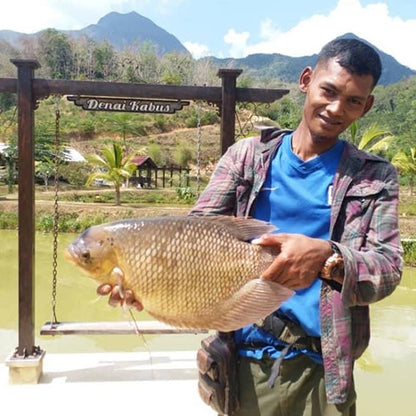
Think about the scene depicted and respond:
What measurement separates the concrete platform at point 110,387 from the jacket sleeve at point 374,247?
2668 mm

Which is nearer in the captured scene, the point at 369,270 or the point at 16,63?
the point at 369,270

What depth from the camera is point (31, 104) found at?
3998 millimetres

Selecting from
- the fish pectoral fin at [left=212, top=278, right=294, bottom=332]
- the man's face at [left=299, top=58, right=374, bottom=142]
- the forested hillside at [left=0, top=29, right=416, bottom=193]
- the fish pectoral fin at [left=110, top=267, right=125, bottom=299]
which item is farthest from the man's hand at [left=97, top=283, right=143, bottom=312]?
the forested hillside at [left=0, top=29, right=416, bottom=193]

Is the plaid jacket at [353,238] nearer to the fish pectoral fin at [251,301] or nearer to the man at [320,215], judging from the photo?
the man at [320,215]

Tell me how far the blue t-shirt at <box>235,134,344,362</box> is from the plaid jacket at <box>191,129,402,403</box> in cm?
3

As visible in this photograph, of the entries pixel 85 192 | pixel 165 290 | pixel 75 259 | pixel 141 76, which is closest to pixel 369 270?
pixel 165 290

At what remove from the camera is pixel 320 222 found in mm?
1407

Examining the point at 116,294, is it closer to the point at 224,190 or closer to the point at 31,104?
the point at 224,190

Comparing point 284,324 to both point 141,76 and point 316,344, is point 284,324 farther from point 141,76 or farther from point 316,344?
point 141,76

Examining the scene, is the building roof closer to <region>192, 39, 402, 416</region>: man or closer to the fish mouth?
<region>192, 39, 402, 416</region>: man

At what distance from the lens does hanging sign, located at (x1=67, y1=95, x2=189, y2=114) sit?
402cm

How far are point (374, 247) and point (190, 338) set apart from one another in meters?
5.41

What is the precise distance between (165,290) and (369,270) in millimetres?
466

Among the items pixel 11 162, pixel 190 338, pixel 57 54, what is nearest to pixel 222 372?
pixel 190 338
